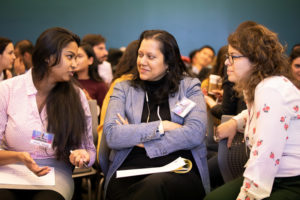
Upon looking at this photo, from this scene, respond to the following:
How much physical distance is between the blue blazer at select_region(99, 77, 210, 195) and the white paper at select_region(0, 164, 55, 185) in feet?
1.46

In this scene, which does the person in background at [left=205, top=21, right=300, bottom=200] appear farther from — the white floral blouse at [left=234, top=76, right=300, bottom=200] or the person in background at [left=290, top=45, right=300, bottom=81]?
the person in background at [left=290, top=45, right=300, bottom=81]

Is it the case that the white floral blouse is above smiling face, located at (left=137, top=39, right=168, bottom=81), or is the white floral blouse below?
below

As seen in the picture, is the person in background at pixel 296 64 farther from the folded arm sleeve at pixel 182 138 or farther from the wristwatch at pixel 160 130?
the wristwatch at pixel 160 130

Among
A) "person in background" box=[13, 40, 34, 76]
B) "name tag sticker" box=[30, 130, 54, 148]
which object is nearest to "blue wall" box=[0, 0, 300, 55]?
"person in background" box=[13, 40, 34, 76]

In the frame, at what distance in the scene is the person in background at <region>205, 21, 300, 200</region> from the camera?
153 cm

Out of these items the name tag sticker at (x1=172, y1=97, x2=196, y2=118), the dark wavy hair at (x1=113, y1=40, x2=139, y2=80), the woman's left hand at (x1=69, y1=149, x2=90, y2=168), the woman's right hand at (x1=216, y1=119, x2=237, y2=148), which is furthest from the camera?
the dark wavy hair at (x1=113, y1=40, x2=139, y2=80)

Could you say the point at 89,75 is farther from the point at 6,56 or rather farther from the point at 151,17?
the point at 151,17

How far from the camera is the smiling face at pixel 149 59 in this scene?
240 cm

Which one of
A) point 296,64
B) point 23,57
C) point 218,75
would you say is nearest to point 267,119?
point 218,75

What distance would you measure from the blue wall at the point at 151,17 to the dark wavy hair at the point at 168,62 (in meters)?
5.17

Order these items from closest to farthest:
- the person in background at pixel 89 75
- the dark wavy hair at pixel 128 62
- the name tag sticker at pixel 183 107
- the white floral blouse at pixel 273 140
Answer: the white floral blouse at pixel 273 140
the name tag sticker at pixel 183 107
the dark wavy hair at pixel 128 62
the person in background at pixel 89 75

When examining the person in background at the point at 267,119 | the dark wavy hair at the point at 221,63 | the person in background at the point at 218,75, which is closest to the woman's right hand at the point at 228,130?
the person in background at the point at 267,119

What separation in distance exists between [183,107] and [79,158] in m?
0.80

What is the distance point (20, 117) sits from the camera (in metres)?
1.96
